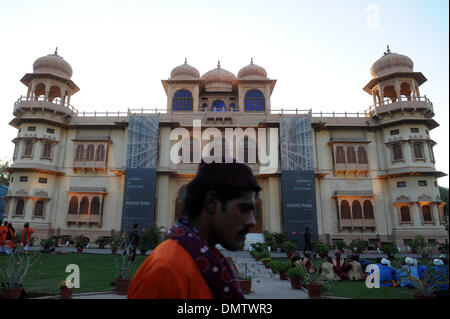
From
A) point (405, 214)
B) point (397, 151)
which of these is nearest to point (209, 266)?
point (405, 214)

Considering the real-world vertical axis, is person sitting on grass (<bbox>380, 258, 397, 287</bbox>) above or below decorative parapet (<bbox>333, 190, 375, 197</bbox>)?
below

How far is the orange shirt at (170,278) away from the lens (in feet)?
3.22

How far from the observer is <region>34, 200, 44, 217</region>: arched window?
2036 cm

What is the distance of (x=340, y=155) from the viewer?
21.9m

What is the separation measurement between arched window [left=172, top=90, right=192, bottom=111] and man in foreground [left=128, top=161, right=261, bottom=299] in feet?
76.8

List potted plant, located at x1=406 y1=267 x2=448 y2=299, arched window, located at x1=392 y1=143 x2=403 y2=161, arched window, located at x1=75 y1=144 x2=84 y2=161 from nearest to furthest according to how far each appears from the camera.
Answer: potted plant, located at x1=406 y1=267 x2=448 y2=299 → arched window, located at x1=392 y1=143 x2=403 y2=161 → arched window, located at x1=75 y1=144 x2=84 y2=161

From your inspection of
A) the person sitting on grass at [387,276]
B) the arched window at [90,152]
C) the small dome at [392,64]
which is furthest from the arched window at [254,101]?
the person sitting on grass at [387,276]

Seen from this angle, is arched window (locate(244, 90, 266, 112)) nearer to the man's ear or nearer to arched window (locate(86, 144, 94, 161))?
arched window (locate(86, 144, 94, 161))

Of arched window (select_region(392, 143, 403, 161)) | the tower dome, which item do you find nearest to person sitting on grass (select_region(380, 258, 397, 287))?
arched window (select_region(392, 143, 403, 161))

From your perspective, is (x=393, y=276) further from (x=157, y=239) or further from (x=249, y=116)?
(x=249, y=116)

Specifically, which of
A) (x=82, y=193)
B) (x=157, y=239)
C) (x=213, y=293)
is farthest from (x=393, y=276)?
(x=82, y=193)

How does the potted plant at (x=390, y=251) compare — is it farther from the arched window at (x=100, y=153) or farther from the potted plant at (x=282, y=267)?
the arched window at (x=100, y=153)

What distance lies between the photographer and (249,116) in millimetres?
22875
